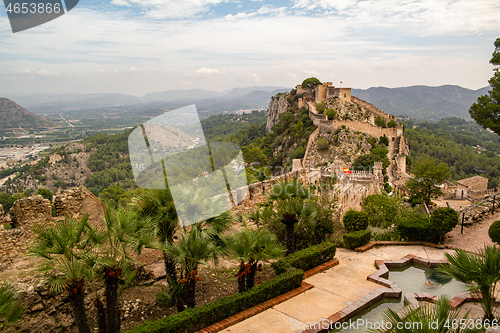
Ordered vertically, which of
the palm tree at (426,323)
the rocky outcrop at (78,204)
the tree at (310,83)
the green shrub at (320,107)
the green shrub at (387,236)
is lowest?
the green shrub at (387,236)

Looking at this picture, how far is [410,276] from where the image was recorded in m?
8.88

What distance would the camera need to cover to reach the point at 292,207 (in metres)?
8.99

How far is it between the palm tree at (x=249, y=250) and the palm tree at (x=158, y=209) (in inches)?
49.0

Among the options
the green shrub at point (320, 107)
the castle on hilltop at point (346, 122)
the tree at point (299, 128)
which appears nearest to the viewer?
the castle on hilltop at point (346, 122)

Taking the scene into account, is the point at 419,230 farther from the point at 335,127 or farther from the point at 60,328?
the point at 335,127

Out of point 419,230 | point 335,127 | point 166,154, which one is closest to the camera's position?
point 166,154

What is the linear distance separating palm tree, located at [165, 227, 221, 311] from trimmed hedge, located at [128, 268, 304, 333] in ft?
1.47

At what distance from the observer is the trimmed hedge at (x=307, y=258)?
320 inches

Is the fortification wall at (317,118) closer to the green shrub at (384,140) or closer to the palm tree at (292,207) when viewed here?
the green shrub at (384,140)

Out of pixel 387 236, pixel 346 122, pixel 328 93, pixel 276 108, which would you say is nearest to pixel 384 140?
pixel 346 122

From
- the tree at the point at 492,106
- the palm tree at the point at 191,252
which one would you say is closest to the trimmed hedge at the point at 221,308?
the palm tree at the point at 191,252

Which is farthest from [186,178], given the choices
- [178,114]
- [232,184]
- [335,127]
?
[335,127]

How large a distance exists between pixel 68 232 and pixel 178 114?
2.96 meters

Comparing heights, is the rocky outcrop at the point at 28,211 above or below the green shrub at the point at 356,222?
above
